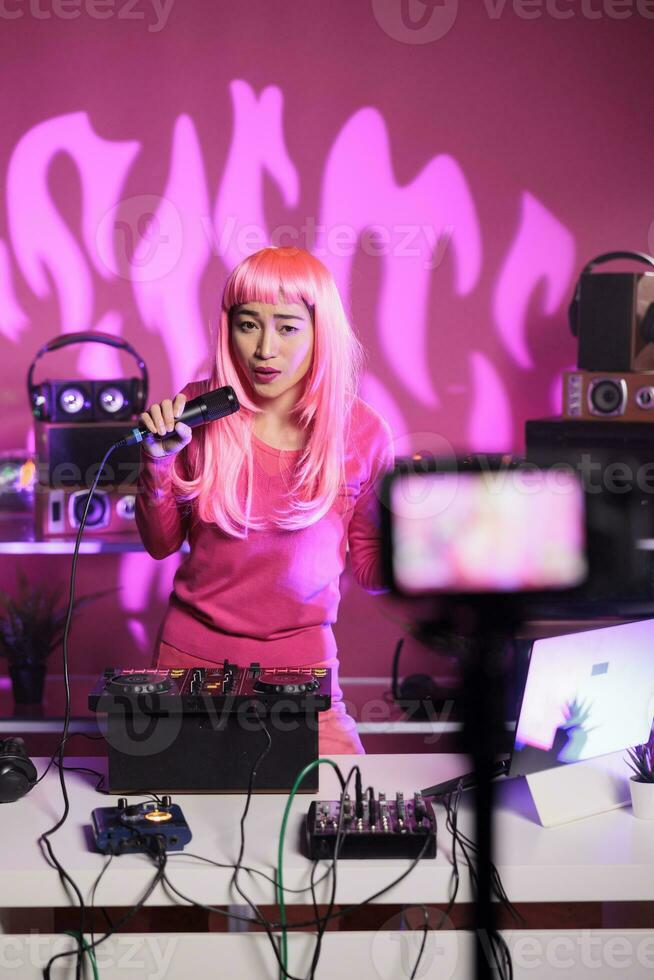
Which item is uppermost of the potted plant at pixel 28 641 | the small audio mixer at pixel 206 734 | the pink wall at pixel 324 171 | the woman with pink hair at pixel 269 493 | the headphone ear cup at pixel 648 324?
the pink wall at pixel 324 171

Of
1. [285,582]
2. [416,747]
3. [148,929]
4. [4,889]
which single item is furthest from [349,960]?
[416,747]

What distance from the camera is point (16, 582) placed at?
11.6 feet

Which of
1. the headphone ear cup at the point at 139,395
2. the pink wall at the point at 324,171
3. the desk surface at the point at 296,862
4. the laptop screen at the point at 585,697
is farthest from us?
the pink wall at the point at 324,171

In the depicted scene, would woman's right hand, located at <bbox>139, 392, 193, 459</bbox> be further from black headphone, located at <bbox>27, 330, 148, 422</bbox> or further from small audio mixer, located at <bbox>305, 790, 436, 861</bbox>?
black headphone, located at <bbox>27, 330, 148, 422</bbox>

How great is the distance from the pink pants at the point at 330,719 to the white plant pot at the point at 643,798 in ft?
1.82

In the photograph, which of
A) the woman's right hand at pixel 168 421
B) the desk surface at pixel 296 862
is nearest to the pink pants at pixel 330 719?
the desk surface at pixel 296 862

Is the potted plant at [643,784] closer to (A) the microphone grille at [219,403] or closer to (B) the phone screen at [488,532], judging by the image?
(B) the phone screen at [488,532]

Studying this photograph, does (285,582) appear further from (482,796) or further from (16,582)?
(16,582)

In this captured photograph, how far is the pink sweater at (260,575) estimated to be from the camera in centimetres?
210

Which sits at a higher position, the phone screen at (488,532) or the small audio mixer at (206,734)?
the phone screen at (488,532)

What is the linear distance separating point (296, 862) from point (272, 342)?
1.04m

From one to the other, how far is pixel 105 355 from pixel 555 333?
1.54 metres

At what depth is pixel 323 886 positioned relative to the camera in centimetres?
138

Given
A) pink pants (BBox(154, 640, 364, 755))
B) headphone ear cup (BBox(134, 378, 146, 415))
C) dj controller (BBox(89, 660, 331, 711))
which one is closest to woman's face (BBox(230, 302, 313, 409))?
pink pants (BBox(154, 640, 364, 755))
